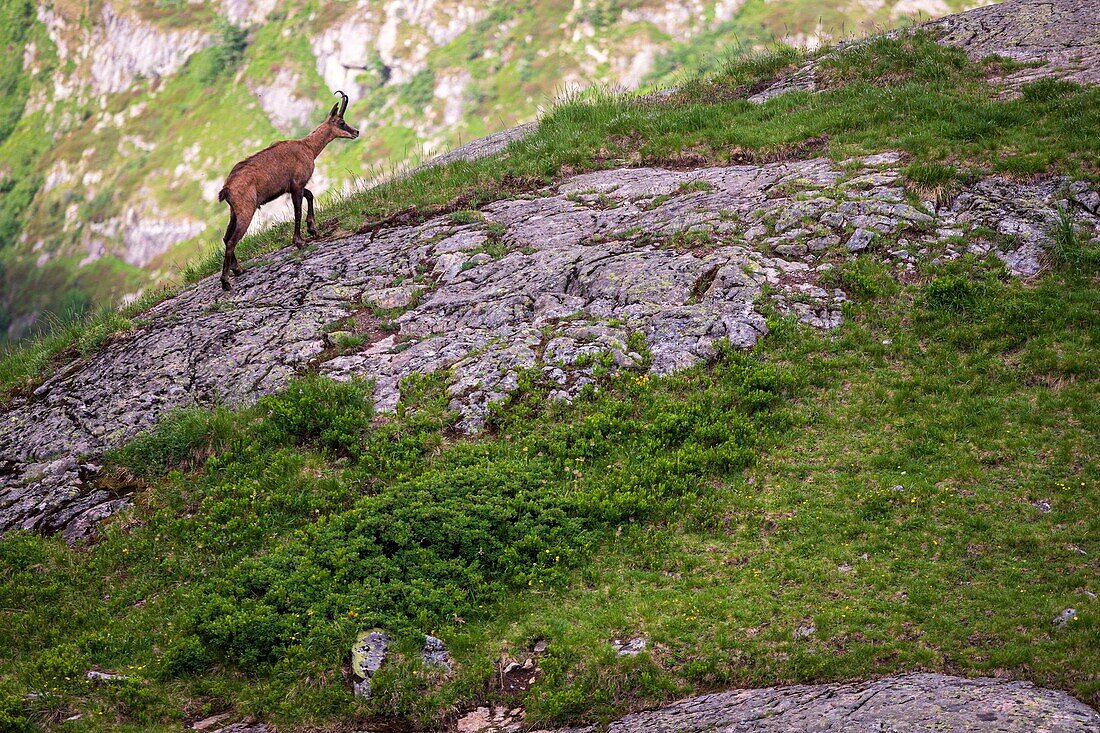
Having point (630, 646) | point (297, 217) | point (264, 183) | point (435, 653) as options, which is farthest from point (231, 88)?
point (630, 646)

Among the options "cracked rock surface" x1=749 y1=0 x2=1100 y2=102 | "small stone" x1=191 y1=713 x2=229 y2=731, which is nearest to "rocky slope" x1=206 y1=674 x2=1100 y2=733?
"small stone" x1=191 y1=713 x2=229 y2=731

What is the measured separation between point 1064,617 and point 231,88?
8942 centimetres

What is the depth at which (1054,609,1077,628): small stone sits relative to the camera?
300 inches

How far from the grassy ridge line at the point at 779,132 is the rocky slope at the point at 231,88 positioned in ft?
145

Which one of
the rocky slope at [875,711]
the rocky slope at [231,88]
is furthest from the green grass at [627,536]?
the rocky slope at [231,88]

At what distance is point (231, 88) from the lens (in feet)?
271

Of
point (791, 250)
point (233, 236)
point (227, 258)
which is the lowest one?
point (791, 250)

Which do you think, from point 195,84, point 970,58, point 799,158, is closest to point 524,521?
point 799,158

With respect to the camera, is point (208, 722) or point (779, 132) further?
point (779, 132)

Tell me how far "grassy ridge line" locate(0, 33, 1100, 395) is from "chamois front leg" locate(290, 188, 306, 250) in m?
0.81

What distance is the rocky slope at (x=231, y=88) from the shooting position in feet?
226

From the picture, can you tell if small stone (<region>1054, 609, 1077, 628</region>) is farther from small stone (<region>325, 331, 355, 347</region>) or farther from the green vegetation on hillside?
small stone (<region>325, 331, 355, 347</region>)

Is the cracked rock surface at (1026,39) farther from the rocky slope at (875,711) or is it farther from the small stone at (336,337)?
the rocky slope at (875,711)

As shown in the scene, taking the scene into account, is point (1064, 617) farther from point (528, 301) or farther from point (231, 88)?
point (231, 88)
